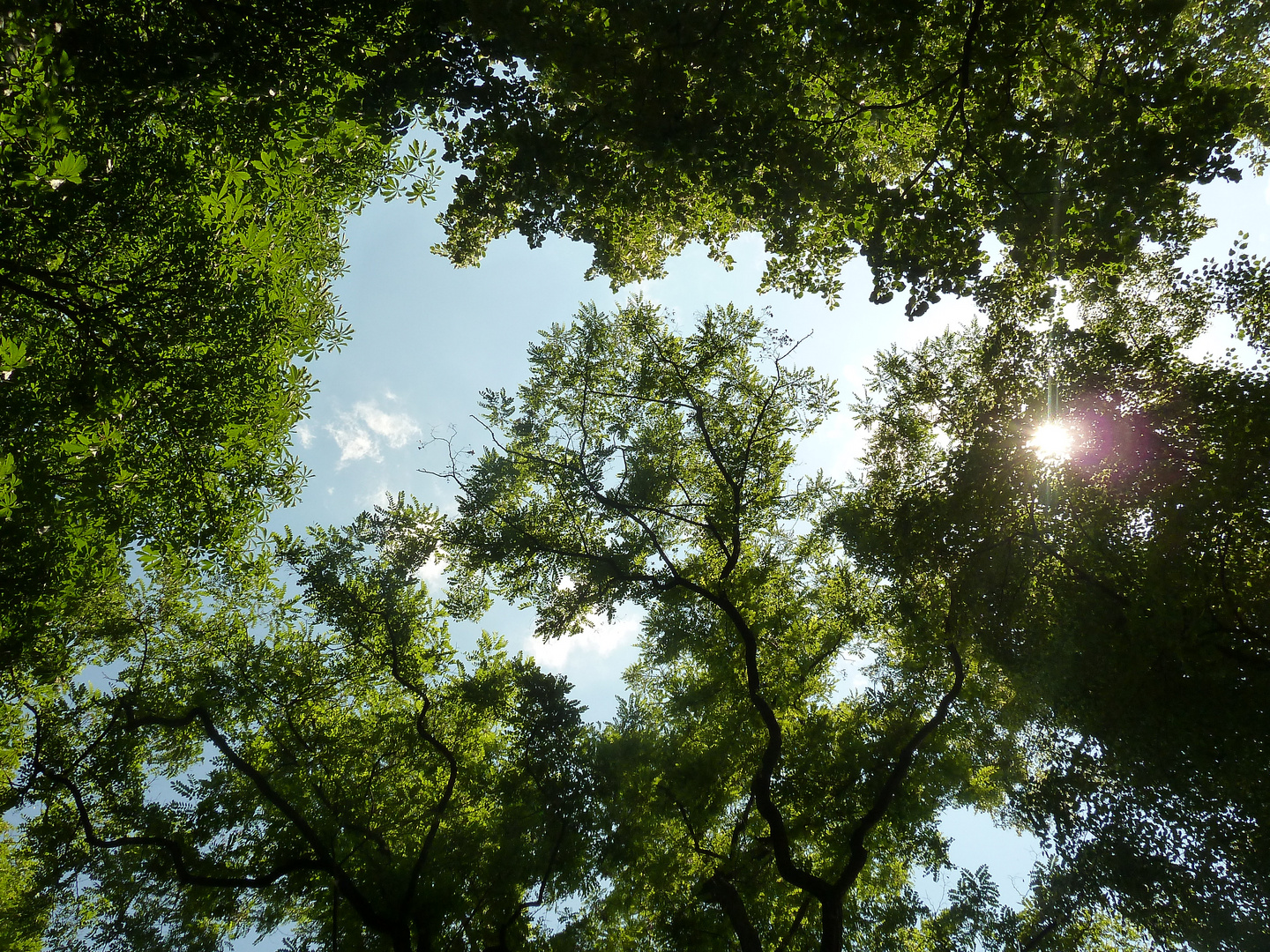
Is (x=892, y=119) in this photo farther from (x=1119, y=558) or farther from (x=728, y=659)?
(x=728, y=659)

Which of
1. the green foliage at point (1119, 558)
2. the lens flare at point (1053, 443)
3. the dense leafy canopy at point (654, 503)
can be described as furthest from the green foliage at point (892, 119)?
the lens flare at point (1053, 443)

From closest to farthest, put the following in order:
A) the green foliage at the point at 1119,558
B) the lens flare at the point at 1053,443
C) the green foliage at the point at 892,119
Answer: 1. the green foliage at the point at 892,119
2. the green foliage at the point at 1119,558
3. the lens flare at the point at 1053,443

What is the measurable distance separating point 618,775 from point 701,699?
116 inches

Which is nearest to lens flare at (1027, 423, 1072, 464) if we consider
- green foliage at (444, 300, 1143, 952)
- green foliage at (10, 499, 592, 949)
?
green foliage at (444, 300, 1143, 952)

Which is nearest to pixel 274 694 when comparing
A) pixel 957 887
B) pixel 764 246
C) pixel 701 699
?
pixel 701 699

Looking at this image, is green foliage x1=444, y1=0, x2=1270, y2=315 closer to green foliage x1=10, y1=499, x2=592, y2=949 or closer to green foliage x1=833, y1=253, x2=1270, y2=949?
green foliage x1=833, y1=253, x2=1270, y2=949

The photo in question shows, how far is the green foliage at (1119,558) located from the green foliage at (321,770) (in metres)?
10.5

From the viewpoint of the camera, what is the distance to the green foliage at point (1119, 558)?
9305mm

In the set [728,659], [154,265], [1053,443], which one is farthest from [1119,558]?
[154,265]

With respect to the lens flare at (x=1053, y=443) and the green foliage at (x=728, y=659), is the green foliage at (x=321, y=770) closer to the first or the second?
the green foliage at (x=728, y=659)

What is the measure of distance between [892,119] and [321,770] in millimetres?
19677

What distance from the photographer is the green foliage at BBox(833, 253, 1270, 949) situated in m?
9.30

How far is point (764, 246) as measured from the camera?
34.4ft

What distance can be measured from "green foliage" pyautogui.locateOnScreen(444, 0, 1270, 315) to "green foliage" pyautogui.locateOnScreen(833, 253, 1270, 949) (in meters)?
1.77
